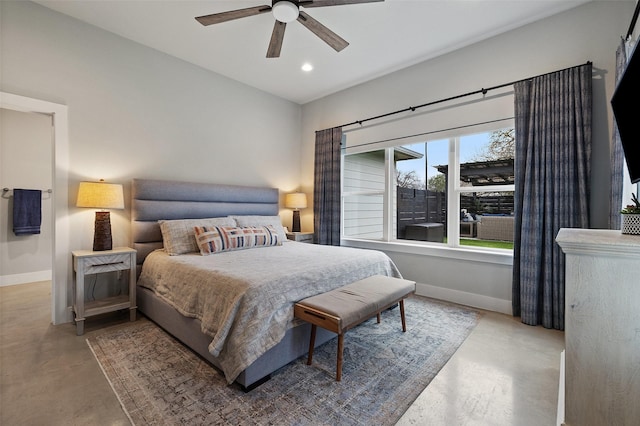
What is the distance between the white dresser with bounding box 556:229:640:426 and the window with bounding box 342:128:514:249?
2.15m

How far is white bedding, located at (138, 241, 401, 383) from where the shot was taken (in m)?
1.76

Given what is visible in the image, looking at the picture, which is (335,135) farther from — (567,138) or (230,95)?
(567,138)

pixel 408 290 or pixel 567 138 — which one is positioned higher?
pixel 567 138

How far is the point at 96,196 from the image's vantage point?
2689mm

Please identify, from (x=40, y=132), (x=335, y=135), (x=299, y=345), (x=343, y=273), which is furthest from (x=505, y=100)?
(x=40, y=132)

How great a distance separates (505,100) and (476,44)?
0.76 meters

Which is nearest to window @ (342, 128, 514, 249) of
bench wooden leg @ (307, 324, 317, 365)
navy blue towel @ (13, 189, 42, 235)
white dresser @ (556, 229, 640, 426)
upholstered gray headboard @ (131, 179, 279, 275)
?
upholstered gray headboard @ (131, 179, 279, 275)

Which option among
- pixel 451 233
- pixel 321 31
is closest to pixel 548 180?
pixel 451 233

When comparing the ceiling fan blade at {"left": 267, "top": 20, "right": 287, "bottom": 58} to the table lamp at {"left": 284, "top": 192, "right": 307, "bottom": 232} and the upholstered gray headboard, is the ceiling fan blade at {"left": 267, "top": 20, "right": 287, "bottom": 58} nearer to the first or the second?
the upholstered gray headboard

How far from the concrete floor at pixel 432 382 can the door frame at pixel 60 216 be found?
0.21m

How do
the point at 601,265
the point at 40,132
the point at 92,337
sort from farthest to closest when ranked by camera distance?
the point at 40,132, the point at 92,337, the point at 601,265

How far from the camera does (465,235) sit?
3.55m

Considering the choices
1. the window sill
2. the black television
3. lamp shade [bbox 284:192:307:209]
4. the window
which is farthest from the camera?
lamp shade [bbox 284:192:307:209]

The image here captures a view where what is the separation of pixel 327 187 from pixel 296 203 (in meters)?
0.58
